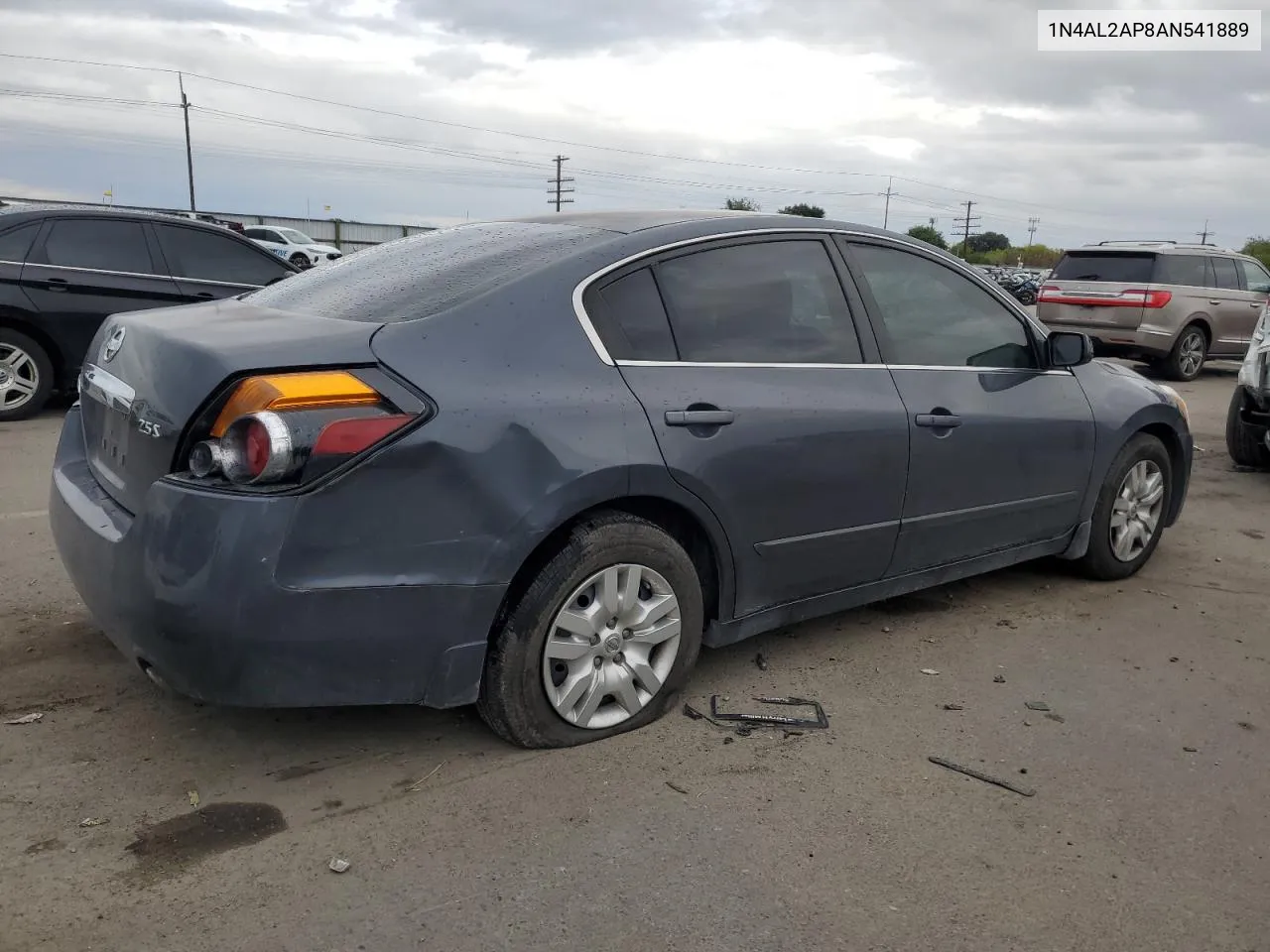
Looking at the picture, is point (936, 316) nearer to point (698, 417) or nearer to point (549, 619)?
point (698, 417)

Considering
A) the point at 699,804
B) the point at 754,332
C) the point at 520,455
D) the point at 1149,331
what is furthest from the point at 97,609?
the point at 1149,331

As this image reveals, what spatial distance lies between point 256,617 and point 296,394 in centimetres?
55

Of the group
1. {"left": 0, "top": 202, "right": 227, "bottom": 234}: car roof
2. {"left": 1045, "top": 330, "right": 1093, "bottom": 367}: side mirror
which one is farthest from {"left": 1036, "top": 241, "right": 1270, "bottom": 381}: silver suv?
{"left": 0, "top": 202, "right": 227, "bottom": 234}: car roof

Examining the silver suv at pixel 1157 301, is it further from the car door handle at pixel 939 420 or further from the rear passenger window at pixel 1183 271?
the car door handle at pixel 939 420

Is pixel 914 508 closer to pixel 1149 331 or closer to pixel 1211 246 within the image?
pixel 1149 331

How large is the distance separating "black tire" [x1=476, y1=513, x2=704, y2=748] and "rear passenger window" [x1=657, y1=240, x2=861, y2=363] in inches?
23.6

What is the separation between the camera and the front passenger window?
3949 mm

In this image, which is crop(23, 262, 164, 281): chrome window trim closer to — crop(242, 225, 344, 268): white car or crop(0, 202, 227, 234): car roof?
crop(0, 202, 227, 234): car roof

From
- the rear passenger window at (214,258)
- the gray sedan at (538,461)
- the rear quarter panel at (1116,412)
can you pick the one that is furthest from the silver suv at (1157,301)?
the gray sedan at (538,461)

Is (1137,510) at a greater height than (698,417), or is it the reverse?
(698,417)

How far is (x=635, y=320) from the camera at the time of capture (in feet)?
10.7

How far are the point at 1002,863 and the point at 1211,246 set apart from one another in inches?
560

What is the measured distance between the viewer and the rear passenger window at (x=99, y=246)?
26.6 feet

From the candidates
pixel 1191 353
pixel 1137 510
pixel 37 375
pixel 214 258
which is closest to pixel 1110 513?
pixel 1137 510
